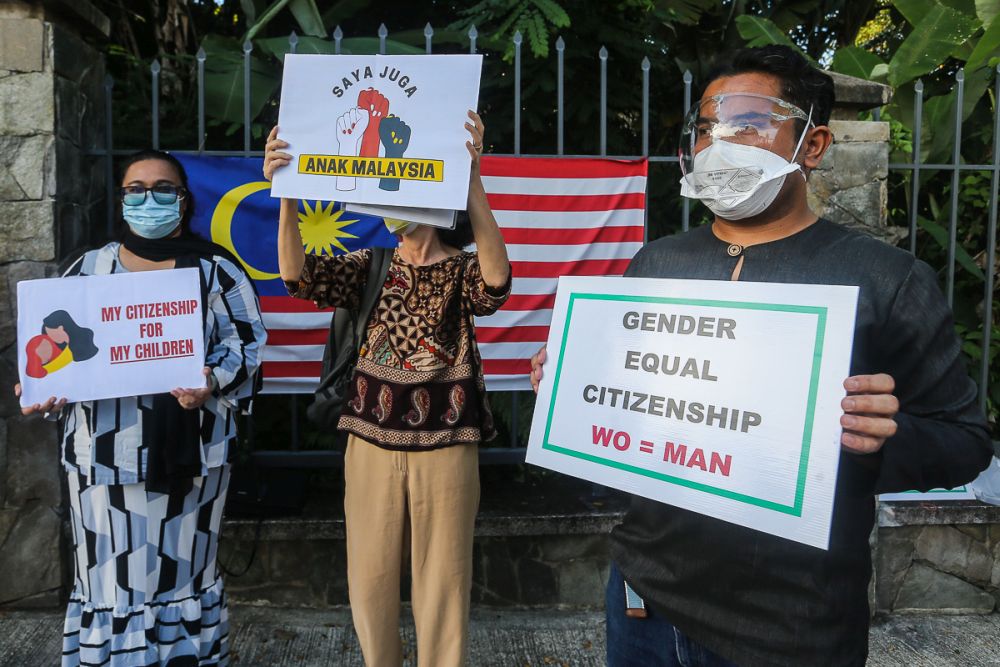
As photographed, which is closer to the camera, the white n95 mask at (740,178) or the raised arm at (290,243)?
the white n95 mask at (740,178)

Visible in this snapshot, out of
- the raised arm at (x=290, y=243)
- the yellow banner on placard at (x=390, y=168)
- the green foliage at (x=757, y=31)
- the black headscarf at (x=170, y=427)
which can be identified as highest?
the green foliage at (x=757, y=31)

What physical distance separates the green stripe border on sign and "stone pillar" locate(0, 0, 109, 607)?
2.70 metres

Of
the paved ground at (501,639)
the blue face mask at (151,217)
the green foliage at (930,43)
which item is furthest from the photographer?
the green foliage at (930,43)

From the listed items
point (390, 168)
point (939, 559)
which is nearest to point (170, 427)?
point (390, 168)

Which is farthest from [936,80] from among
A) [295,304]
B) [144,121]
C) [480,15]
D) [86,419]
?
[86,419]

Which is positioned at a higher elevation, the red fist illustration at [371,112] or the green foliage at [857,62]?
the green foliage at [857,62]

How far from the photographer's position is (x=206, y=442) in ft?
8.58

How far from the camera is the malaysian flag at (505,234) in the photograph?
11.5 ft

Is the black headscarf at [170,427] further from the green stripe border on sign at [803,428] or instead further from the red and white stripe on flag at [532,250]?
the green stripe border on sign at [803,428]

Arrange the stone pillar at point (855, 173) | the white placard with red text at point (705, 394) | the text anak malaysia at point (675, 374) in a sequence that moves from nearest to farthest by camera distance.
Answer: the white placard with red text at point (705, 394), the text anak malaysia at point (675, 374), the stone pillar at point (855, 173)

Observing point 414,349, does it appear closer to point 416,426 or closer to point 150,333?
point 416,426

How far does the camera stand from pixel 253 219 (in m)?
3.51

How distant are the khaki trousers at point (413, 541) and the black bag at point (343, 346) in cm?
18

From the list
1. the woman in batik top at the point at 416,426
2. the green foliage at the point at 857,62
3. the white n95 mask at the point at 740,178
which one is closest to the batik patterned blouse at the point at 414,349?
the woman in batik top at the point at 416,426
